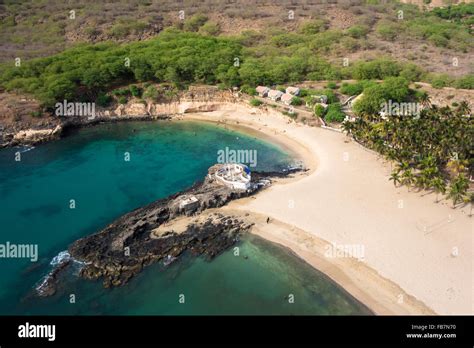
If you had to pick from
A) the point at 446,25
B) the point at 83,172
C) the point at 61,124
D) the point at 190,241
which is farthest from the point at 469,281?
the point at 446,25

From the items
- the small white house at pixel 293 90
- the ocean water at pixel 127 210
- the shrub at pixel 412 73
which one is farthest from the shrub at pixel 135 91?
the shrub at pixel 412 73

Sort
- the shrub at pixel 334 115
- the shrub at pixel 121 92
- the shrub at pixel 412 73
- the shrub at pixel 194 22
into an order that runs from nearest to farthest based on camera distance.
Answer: the shrub at pixel 334 115
the shrub at pixel 412 73
the shrub at pixel 121 92
the shrub at pixel 194 22

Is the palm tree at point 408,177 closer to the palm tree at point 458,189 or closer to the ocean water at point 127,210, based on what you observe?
the palm tree at point 458,189

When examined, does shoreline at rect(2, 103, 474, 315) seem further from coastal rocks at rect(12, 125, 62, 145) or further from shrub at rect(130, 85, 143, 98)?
coastal rocks at rect(12, 125, 62, 145)

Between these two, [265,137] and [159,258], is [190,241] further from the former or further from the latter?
[265,137]

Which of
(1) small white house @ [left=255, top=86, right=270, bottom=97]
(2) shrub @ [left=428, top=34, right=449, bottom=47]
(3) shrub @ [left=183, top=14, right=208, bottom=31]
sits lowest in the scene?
(1) small white house @ [left=255, top=86, right=270, bottom=97]

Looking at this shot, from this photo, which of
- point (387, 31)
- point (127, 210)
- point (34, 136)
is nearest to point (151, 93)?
point (34, 136)

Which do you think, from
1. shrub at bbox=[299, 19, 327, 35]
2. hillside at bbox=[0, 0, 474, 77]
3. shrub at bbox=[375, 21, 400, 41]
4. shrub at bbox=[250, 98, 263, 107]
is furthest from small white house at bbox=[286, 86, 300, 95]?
shrub at bbox=[375, 21, 400, 41]

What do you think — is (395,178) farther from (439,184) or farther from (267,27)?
(267,27)
